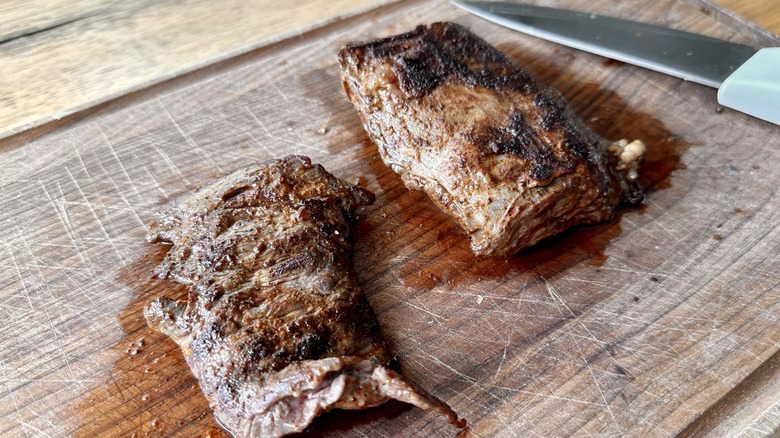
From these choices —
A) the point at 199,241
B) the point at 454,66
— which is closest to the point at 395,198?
the point at 454,66

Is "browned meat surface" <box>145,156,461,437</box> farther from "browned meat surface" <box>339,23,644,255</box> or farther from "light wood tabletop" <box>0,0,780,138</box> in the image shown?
"light wood tabletop" <box>0,0,780,138</box>

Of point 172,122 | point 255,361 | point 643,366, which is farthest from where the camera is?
point 172,122

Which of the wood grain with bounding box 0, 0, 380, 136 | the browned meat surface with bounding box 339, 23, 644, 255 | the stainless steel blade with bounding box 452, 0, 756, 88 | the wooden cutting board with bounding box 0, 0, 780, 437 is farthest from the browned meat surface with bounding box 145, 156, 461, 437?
the stainless steel blade with bounding box 452, 0, 756, 88

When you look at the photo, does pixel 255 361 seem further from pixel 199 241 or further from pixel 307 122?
pixel 307 122

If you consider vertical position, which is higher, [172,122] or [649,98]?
[172,122]

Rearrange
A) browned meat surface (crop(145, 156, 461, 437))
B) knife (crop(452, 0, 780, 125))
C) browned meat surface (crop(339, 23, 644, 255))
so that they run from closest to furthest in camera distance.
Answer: browned meat surface (crop(145, 156, 461, 437)) < browned meat surface (crop(339, 23, 644, 255)) < knife (crop(452, 0, 780, 125))

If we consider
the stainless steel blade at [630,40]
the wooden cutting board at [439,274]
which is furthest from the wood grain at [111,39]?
the stainless steel blade at [630,40]

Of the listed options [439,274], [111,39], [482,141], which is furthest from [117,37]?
[439,274]
